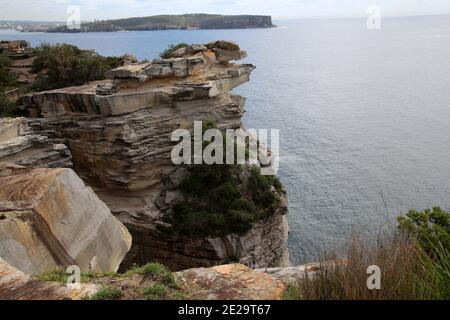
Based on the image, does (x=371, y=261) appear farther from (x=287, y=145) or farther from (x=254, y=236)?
(x=287, y=145)

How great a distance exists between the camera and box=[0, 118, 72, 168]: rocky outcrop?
19000 mm

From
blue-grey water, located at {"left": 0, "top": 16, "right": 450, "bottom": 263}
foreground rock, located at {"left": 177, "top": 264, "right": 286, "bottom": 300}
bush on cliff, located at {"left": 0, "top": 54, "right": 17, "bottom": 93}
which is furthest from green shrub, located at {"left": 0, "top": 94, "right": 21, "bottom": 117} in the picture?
foreground rock, located at {"left": 177, "top": 264, "right": 286, "bottom": 300}

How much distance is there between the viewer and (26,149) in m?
19.9

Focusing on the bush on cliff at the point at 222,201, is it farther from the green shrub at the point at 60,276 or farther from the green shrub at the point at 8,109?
the green shrub at the point at 60,276

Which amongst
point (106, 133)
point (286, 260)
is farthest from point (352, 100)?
point (106, 133)

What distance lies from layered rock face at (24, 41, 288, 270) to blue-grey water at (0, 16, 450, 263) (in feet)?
15.0

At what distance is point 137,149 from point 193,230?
511 centimetres

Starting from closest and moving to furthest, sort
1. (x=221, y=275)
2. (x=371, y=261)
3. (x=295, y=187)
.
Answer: (x=371, y=261)
(x=221, y=275)
(x=295, y=187)

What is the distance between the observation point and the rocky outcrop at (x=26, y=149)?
1900 cm

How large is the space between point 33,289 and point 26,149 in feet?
48.0

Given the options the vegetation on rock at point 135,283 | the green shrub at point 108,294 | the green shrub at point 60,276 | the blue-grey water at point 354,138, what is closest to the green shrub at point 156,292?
the vegetation on rock at point 135,283

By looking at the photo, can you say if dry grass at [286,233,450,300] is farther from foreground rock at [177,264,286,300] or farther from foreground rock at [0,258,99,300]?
foreground rock at [0,258,99,300]

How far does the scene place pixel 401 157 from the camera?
41469 mm

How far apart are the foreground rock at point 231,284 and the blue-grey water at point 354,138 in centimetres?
120
